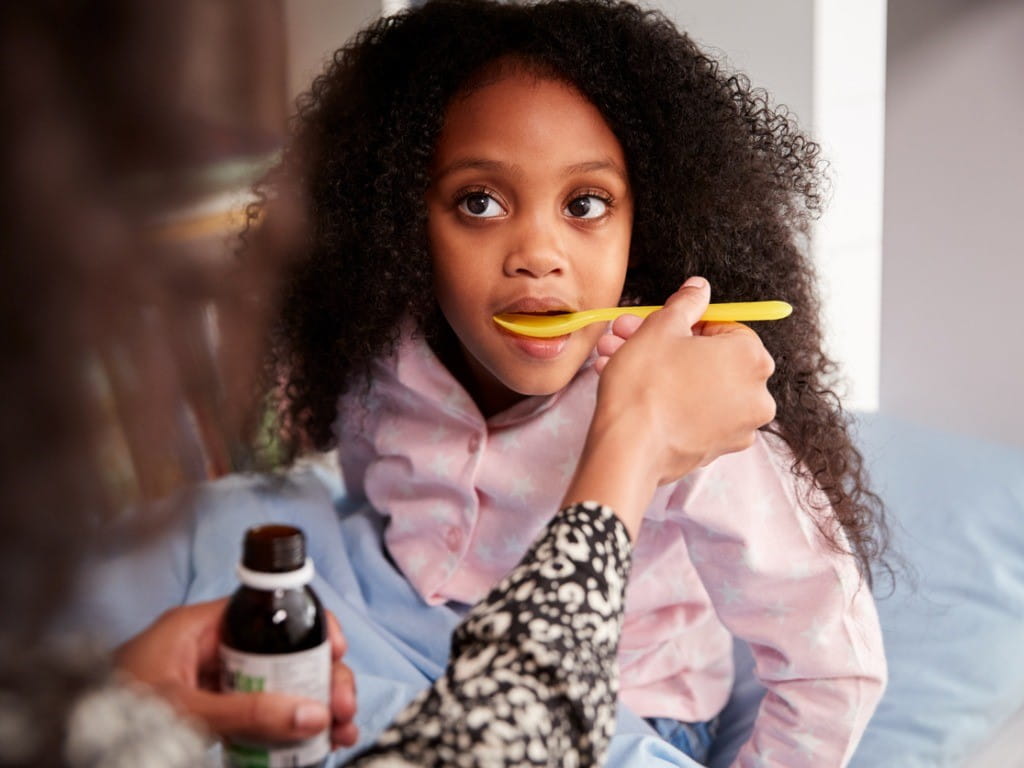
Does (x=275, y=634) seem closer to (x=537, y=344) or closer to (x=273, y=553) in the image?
(x=273, y=553)

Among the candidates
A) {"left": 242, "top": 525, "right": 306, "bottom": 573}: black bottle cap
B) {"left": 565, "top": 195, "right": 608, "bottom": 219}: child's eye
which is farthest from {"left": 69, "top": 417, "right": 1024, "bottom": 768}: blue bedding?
{"left": 565, "top": 195, "right": 608, "bottom": 219}: child's eye

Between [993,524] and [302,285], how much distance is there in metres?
0.75

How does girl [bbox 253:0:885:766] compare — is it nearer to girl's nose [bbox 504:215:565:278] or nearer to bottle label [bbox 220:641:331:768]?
girl's nose [bbox 504:215:565:278]

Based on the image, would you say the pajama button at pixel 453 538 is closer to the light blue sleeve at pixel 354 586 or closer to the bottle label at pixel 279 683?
the light blue sleeve at pixel 354 586

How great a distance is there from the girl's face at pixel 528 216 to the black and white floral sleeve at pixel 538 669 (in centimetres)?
26

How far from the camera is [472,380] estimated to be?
0.96 meters

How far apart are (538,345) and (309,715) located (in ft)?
1.13

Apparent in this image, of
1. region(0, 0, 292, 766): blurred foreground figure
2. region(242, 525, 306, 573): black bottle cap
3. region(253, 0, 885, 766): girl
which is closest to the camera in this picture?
region(0, 0, 292, 766): blurred foreground figure

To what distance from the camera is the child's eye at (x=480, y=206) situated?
82 centimetres

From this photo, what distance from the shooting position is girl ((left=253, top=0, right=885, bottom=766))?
32.1 inches

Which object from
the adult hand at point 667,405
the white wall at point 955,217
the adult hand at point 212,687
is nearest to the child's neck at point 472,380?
the adult hand at point 667,405

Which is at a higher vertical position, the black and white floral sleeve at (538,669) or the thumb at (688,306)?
the thumb at (688,306)

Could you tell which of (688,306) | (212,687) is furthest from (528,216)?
(212,687)

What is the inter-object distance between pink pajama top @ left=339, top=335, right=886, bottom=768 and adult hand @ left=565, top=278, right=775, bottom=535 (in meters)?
0.14
